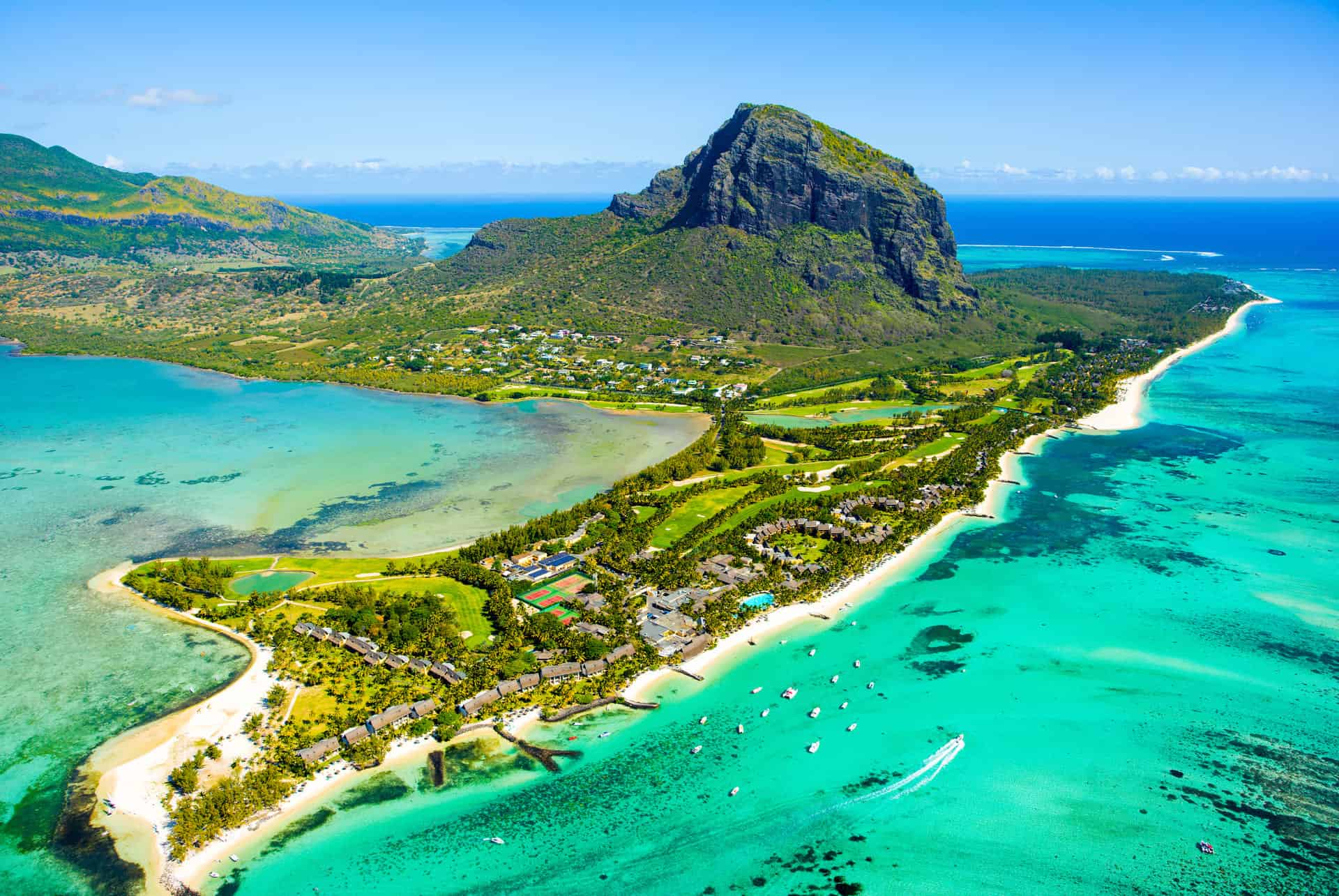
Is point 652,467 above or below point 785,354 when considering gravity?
below

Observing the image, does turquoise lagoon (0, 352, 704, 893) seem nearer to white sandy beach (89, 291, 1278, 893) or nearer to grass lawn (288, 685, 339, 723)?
white sandy beach (89, 291, 1278, 893)

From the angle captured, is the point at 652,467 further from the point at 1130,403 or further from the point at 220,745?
the point at 1130,403

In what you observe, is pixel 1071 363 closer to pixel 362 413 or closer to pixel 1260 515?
pixel 1260 515

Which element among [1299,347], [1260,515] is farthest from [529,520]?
[1299,347]

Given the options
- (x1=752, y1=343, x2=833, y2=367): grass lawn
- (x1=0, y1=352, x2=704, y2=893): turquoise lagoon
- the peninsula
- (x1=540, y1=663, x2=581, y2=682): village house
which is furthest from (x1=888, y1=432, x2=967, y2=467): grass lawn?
(x1=540, y1=663, x2=581, y2=682): village house

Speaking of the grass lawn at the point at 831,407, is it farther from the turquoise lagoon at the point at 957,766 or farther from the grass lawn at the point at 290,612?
the grass lawn at the point at 290,612

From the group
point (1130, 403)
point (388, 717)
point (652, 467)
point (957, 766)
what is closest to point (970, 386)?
point (1130, 403)
